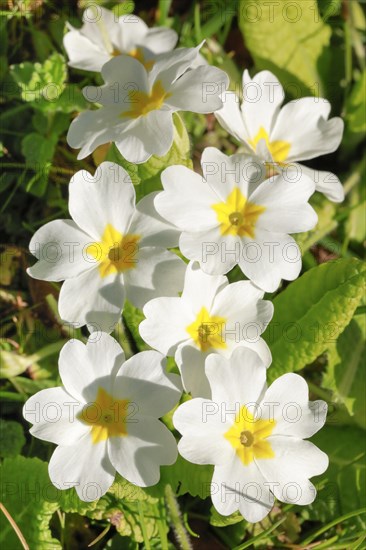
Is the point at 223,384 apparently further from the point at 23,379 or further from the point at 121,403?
the point at 23,379

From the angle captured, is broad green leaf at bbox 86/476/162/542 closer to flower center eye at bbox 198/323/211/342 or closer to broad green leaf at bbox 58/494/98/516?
broad green leaf at bbox 58/494/98/516

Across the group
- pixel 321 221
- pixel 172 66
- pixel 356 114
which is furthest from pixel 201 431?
pixel 356 114

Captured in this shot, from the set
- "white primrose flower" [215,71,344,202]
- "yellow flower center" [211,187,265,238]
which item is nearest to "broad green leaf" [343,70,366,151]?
"white primrose flower" [215,71,344,202]

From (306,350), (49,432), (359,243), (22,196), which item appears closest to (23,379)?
(49,432)

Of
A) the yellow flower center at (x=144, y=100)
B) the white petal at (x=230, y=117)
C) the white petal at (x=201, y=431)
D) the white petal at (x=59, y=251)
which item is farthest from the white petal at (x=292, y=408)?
the yellow flower center at (x=144, y=100)

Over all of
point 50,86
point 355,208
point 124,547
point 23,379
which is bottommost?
point 124,547

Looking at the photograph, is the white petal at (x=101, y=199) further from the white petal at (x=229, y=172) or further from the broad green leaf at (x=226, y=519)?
the broad green leaf at (x=226, y=519)

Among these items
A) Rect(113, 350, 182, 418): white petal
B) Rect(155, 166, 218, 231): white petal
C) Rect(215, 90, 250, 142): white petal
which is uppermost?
Rect(215, 90, 250, 142): white petal

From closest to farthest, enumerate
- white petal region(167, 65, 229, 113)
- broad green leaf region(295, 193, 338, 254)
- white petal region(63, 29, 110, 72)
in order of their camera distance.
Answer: white petal region(167, 65, 229, 113), white petal region(63, 29, 110, 72), broad green leaf region(295, 193, 338, 254)
